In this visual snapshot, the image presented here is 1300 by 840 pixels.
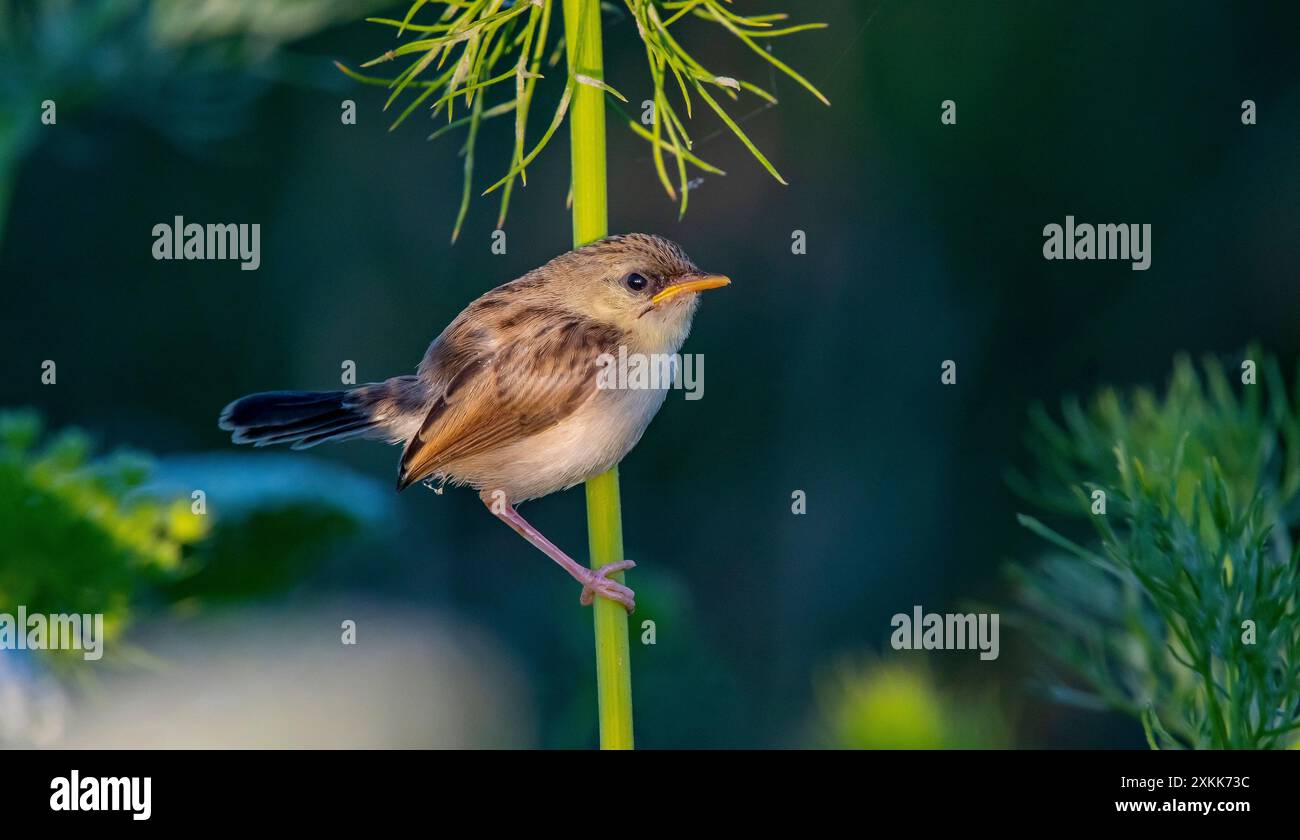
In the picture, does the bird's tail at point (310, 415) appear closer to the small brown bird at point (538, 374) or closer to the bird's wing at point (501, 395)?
the small brown bird at point (538, 374)

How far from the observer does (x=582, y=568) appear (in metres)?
2.19

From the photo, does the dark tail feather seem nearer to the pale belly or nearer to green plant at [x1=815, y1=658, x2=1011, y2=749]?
the pale belly

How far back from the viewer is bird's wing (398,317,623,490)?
2275 mm

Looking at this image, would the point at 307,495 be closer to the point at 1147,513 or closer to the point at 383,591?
the point at 1147,513

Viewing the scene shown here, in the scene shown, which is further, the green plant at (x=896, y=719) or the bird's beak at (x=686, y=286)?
the bird's beak at (x=686, y=286)

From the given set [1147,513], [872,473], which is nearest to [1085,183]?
[872,473]

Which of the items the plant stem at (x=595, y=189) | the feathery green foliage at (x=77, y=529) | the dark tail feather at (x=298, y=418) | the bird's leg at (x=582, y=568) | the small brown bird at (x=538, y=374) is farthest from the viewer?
the dark tail feather at (x=298, y=418)

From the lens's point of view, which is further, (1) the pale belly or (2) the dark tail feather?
(2) the dark tail feather

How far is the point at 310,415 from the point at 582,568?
2.14 ft

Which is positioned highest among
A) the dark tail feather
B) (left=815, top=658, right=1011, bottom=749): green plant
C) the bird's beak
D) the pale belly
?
the bird's beak

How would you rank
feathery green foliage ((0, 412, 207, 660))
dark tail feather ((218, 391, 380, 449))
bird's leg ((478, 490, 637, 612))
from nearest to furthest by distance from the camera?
bird's leg ((478, 490, 637, 612)) < feathery green foliage ((0, 412, 207, 660)) < dark tail feather ((218, 391, 380, 449))

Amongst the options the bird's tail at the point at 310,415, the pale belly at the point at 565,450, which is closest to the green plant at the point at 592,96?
the pale belly at the point at 565,450

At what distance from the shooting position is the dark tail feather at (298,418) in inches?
95.2

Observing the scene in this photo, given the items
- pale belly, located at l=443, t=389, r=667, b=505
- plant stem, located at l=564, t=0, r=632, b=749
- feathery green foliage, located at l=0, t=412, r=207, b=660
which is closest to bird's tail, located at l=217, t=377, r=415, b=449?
pale belly, located at l=443, t=389, r=667, b=505
